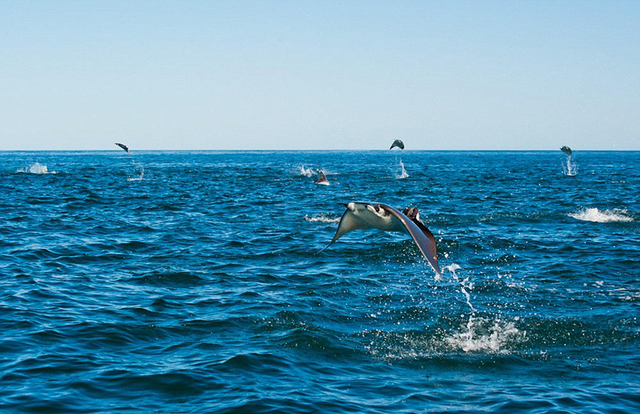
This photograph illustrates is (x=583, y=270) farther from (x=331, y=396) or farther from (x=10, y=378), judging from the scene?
(x=10, y=378)

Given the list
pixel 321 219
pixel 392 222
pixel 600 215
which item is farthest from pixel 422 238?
pixel 600 215

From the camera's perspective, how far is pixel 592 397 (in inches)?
310

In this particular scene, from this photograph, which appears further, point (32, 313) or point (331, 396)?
point (32, 313)

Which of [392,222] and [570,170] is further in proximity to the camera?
[570,170]

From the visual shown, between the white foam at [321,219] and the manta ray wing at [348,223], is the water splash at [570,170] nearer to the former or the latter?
the white foam at [321,219]

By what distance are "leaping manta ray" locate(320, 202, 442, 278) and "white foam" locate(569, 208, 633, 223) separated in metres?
16.3

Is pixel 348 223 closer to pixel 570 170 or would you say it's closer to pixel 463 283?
pixel 463 283

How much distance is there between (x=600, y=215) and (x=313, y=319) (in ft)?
59.4

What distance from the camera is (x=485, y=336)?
1036cm

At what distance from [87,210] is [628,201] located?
1010 inches

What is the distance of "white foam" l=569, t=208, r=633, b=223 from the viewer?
2387cm

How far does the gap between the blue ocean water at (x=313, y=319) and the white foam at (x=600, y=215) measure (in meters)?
1.83

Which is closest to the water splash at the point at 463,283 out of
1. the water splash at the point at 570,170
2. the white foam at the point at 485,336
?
the white foam at the point at 485,336

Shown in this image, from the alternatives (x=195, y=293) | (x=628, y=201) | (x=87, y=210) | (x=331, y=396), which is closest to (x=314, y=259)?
(x=195, y=293)
